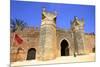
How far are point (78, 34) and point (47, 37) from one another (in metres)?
0.37

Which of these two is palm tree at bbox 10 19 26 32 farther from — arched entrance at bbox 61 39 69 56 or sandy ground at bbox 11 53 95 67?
arched entrance at bbox 61 39 69 56

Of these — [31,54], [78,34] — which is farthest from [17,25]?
[78,34]

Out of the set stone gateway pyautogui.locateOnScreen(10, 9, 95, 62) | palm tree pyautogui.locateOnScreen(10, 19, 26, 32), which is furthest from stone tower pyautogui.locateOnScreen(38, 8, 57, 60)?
palm tree pyautogui.locateOnScreen(10, 19, 26, 32)

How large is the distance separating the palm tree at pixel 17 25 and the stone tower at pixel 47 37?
0.66 ft

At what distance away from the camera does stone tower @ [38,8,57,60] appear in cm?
215

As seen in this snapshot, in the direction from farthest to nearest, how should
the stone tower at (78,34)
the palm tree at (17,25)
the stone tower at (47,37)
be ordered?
the stone tower at (78,34) → the stone tower at (47,37) → the palm tree at (17,25)

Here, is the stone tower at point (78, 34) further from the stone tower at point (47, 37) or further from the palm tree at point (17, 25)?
the palm tree at point (17, 25)

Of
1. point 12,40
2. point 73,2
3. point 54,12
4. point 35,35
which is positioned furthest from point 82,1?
point 12,40

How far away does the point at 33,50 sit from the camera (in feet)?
6.97

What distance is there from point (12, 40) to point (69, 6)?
2.36ft

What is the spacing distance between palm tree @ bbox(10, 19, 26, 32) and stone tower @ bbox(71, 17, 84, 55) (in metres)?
0.57

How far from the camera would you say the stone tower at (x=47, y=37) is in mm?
2154

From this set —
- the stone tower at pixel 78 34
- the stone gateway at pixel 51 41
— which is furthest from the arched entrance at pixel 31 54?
the stone tower at pixel 78 34
